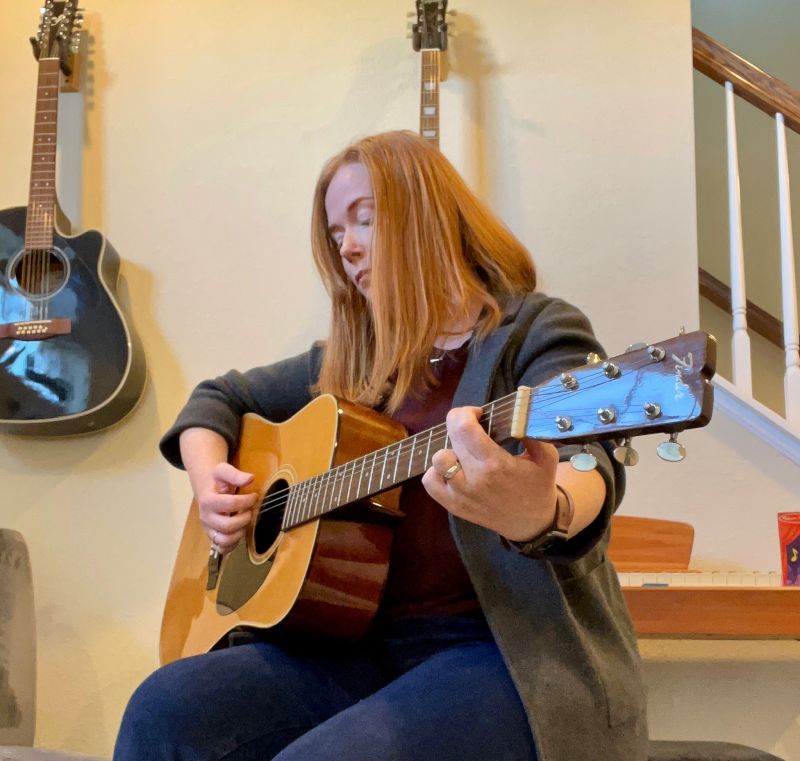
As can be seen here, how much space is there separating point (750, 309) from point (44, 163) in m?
1.84

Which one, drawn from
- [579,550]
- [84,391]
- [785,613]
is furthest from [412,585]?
[84,391]

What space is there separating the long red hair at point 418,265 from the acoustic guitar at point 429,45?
2.17ft

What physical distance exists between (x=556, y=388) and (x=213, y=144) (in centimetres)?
151

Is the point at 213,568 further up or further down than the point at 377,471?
further down

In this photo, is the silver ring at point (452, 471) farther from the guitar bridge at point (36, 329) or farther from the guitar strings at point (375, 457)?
the guitar bridge at point (36, 329)

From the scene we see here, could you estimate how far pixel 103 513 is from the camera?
6.02ft

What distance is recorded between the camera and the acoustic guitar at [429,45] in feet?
5.93

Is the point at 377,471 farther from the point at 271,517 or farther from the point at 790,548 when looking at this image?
the point at 790,548

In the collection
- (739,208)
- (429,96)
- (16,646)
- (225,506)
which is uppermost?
(429,96)

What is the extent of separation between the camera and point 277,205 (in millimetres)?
1931

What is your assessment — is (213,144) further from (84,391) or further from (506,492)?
(506,492)

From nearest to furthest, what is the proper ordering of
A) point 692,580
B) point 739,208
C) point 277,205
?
point 692,580, point 739,208, point 277,205

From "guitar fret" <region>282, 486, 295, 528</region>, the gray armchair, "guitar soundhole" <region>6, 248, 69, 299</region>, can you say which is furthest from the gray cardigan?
"guitar soundhole" <region>6, 248, 69, 299</region>

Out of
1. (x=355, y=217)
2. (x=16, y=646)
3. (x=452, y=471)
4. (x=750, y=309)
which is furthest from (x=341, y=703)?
(x=750, y=309)
